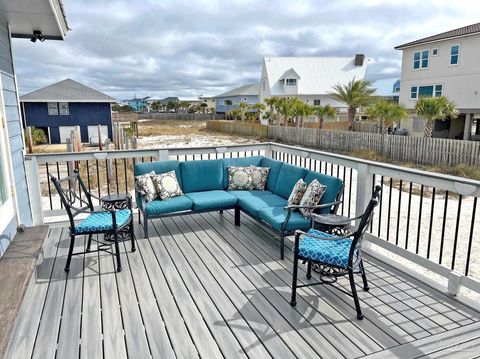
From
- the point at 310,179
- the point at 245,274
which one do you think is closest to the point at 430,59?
the point at 310,179

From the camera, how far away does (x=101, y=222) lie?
10.6 ft

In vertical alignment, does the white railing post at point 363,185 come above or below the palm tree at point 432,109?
below

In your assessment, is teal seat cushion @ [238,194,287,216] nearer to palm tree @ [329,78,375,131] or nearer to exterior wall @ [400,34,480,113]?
palm tree @ [329,78,375,131]

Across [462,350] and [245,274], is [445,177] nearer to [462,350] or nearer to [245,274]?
[462,350]

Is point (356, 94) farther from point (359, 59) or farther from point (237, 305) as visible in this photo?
point (237, 305)

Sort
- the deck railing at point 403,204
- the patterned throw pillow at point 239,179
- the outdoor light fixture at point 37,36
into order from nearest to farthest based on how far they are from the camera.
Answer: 1. the deck railing at point 403,204
2. the outdoor light fixture at point 37,36
3. the patterned throw pillow at point 239,179

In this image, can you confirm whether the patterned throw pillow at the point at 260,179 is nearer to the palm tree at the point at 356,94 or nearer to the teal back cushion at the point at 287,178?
the teal back cushion at the point at 287,178

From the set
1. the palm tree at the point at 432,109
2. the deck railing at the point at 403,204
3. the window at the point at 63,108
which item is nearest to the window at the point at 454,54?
the palm tree at the point at 432,109

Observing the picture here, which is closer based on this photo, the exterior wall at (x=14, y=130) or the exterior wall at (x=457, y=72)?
the exterior wall at (x=14, y=130)

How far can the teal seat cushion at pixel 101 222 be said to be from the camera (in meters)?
3.13

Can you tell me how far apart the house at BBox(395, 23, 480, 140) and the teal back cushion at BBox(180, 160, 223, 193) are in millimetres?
16848

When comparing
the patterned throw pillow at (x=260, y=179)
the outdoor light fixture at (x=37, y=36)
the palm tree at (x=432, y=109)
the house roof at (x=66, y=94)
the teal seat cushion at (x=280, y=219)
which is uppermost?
the house roof at (x=66, y=94)

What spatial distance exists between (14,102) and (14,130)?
408 millimetres

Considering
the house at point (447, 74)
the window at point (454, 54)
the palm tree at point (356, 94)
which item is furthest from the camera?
the palm tree at point (356, 94)
